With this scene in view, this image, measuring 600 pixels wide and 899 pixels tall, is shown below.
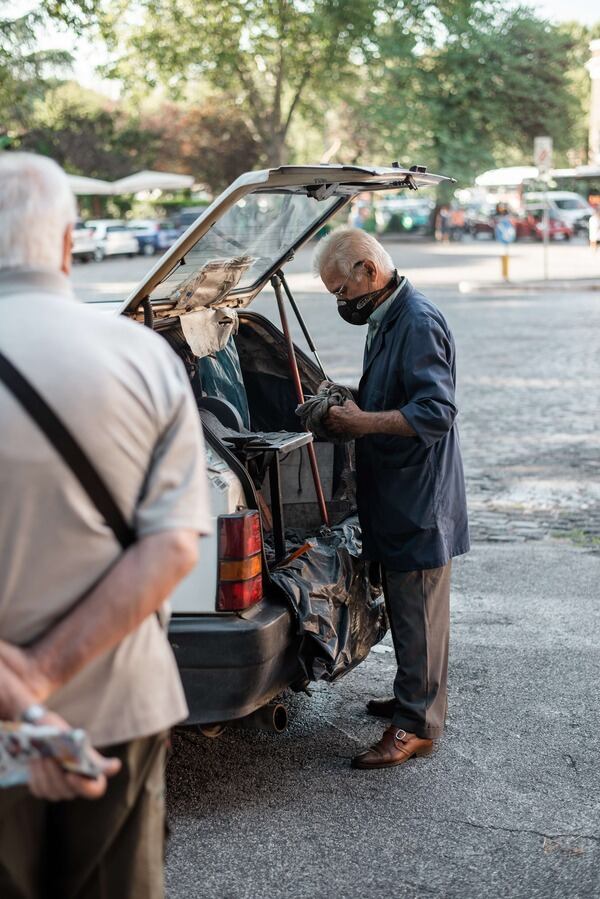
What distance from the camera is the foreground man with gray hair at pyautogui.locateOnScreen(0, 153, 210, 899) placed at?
6.58 ft

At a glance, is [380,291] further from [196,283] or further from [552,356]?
[552,356]

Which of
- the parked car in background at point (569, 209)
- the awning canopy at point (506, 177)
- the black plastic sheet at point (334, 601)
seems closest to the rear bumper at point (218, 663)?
the black plastic sheet at point (334, 601)

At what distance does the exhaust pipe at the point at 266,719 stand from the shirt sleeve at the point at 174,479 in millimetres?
1904

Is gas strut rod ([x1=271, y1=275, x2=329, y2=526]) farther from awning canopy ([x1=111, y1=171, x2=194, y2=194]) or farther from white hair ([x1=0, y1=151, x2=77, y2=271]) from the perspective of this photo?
awning canopy ([x1=111, y1=171, x2=194, y2=194])

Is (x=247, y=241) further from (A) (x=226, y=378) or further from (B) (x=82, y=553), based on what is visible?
(B) (x=82, y=553)

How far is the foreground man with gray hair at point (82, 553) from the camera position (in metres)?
→ 2.01

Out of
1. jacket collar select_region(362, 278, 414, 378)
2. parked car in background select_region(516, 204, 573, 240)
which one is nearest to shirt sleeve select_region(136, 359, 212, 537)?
jacket collar select_region(362, 278, 414, 378)

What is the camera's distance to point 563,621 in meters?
5.92

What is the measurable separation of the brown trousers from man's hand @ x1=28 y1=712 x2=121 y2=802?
7.72 feet

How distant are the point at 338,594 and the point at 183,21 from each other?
41.2 m

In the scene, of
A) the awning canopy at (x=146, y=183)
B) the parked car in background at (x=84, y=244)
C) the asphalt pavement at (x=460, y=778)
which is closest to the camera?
the asphalt pavement at (x=460, y=778)

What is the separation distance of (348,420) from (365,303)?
0.44 metres

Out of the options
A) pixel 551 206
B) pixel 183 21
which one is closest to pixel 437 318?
pixel 183 21

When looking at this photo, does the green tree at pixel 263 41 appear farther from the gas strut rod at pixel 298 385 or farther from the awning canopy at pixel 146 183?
the gas strut rod at pixel 298 385
